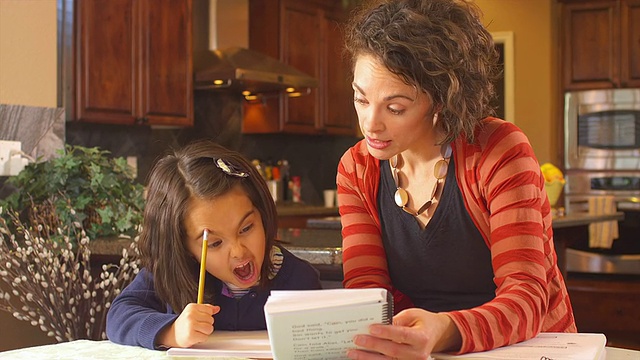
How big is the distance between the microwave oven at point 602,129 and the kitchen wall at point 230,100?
14 cm

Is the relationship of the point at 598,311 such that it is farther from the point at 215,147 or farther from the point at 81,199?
the point at 215,147

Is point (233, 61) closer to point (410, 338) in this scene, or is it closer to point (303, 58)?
point (303, 58)

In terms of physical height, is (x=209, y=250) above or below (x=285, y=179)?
below

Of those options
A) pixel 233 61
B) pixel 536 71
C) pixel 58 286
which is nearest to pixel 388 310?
pixel 58 286

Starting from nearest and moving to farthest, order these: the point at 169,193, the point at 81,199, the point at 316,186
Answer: the point at 169,193 → the point at 81,199 → the point at 316,186

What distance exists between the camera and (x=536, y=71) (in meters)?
6.51

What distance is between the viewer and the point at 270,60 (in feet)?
16.9

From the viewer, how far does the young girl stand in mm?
1503

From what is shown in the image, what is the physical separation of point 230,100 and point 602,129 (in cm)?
281

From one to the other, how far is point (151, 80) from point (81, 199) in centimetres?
196

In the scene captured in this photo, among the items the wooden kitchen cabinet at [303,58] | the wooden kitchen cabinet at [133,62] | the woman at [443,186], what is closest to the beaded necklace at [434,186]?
the woman at [443,186]

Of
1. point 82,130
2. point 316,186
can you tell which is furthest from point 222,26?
point 316,186

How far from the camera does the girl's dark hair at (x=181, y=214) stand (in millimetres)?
1558

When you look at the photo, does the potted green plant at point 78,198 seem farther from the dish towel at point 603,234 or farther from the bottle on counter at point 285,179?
the dish towel at point 603,234
